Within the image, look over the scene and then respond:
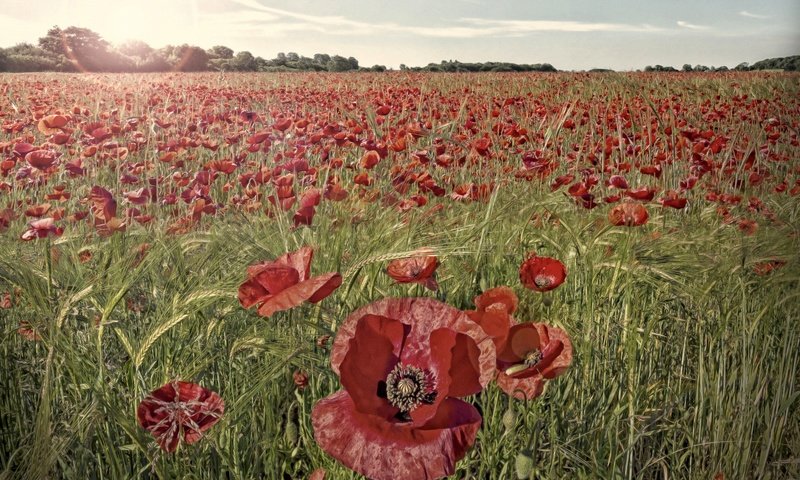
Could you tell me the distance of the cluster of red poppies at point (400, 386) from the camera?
58 cm

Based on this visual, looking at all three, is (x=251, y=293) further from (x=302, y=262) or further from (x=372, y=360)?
(x=372, y=360)

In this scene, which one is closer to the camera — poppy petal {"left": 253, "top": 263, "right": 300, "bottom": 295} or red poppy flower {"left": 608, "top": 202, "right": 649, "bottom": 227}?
poppy petal {"left": 253, "top": 263, "right": 300, "bottom": 295}

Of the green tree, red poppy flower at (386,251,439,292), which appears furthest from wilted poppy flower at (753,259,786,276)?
the green tree

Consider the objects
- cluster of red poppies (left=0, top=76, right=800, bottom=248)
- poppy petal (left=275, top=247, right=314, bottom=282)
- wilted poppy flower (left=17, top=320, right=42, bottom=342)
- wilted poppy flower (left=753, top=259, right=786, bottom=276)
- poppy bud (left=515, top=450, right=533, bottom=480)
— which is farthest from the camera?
cluster of red poppies (left=0, top=76, right=800, bottom=248)

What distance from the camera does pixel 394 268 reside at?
3.14 feet

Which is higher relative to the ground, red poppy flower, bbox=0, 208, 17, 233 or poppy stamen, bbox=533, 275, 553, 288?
poppy stamen, bbox=533, 275, 553, 288

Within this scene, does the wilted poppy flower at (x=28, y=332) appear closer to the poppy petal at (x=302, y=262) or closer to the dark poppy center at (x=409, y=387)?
the poppy petal at (x=302, y=262)

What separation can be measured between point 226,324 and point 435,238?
39 cm

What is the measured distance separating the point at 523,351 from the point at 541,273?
0.23 metres

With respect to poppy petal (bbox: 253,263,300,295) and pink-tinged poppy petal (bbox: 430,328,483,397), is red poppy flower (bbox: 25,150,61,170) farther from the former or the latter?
pink-tinged poppy petal (bbox: 430,328,483,397)

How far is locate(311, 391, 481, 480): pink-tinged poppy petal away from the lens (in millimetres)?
572

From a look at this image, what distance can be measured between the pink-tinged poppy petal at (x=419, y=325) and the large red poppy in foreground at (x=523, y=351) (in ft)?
0.32

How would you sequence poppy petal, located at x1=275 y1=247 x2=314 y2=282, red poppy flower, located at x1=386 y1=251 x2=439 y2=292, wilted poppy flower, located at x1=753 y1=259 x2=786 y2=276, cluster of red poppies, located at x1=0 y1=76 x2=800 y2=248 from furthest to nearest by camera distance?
cluster of red poppies, located at x1=0 y1=76 x2=800 y2=248 → wilted poppy flower, located at x1=753 y1=259 x2=786 y2=276 → red poppy flower, located at x1=386 y1=251 x2=439 y2=292 → poppy petal, located at x1=275 y1=247 x2=314 y2=282

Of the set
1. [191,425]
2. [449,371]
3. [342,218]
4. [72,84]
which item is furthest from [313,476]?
[72,84]
